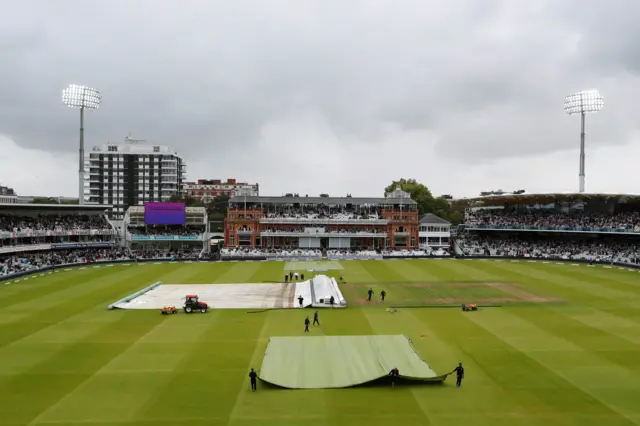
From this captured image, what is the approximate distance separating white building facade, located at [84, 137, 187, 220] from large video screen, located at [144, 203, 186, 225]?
45.9 metres

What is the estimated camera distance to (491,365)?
72.9 ft

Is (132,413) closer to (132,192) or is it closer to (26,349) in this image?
(26,349)

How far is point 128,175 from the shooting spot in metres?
123

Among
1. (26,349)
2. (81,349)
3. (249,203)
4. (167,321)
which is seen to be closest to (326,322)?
(167,321)

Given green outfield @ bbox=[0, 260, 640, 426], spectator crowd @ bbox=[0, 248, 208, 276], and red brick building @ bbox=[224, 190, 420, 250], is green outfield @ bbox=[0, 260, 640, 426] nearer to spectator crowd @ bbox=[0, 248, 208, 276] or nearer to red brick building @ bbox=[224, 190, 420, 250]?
spectator crowd @ bbox=[0, 248, 208, 276]

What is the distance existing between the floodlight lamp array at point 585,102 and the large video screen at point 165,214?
205 ft

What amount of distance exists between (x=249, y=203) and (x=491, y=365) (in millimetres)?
66002

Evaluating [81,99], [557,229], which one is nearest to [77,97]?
[81,99]

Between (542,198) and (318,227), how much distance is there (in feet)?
116

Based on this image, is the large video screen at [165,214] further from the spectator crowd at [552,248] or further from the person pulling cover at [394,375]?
the person pulling cover at [394,375]

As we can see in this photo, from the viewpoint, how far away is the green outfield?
1714 cm

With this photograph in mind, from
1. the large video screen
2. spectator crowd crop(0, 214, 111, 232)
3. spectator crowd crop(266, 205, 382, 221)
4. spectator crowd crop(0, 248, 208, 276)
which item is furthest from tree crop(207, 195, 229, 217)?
spectator crowd crop(0, 214, 111, 232)

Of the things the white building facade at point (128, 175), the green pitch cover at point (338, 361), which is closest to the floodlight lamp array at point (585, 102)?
the green pitch cover at point (338, 361)

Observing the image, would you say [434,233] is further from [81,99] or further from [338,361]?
[338,361]
